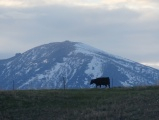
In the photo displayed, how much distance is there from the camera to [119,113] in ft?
140

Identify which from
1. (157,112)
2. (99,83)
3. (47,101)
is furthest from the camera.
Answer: (99,83)

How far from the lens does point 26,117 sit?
146 feet

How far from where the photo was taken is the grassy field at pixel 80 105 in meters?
42.4

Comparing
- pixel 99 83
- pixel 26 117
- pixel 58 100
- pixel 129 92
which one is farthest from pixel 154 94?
pixel 99 83

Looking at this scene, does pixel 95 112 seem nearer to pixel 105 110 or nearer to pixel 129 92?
pixel 105 110

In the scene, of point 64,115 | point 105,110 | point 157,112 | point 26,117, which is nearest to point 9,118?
point 26,117

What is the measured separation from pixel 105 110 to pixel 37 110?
537 centimetres

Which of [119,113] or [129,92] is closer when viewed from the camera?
[119,113]

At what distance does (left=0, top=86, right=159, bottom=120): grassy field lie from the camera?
42.4 metres

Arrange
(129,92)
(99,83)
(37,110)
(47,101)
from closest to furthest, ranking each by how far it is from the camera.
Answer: (37,110) < (47,101) < (129,92) < (99,83)

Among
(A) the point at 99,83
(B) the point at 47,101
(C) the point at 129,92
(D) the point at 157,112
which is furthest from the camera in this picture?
(A) the point at 99,83

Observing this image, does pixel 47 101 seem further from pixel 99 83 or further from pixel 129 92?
pixel 99 83

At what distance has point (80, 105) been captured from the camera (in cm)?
4788

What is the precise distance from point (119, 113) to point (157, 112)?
8.54 ft
